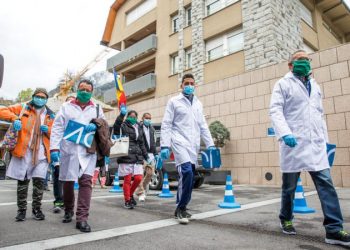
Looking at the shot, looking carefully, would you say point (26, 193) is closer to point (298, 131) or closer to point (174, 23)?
point (298, 131)

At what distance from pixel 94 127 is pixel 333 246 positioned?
116 inches

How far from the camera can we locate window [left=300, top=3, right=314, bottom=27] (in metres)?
15.6

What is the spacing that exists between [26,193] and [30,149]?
2.00ft

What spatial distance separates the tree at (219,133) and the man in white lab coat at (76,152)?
767 centimetres

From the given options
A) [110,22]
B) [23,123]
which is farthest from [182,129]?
[110,22]

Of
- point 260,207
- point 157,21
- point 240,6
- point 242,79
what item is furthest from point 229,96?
point 157,21

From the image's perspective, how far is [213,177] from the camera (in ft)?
34.8

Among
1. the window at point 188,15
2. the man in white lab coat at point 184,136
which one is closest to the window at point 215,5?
the window at point 188,15

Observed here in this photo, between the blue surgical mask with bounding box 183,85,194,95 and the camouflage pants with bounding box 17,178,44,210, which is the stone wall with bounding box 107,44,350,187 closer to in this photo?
the blue surgical mask with bounding box 183,85,194,95

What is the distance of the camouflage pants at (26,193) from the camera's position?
4164 mm

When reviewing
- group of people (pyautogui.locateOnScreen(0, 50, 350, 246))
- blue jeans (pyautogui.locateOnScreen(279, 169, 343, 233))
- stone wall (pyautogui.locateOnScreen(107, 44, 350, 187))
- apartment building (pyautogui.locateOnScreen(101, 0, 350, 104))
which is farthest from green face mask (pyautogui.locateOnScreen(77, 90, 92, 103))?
apartment building (pyautogui.locateOnScreen(101, 0, 350, 104))

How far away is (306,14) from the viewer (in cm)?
1606

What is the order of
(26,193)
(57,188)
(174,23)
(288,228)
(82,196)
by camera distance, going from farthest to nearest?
(174,23)
(57,188)
(26,193)
(82,196)
(288,228)

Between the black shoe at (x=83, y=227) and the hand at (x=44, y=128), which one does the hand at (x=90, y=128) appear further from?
the black shoe at (x=83, y=227)
